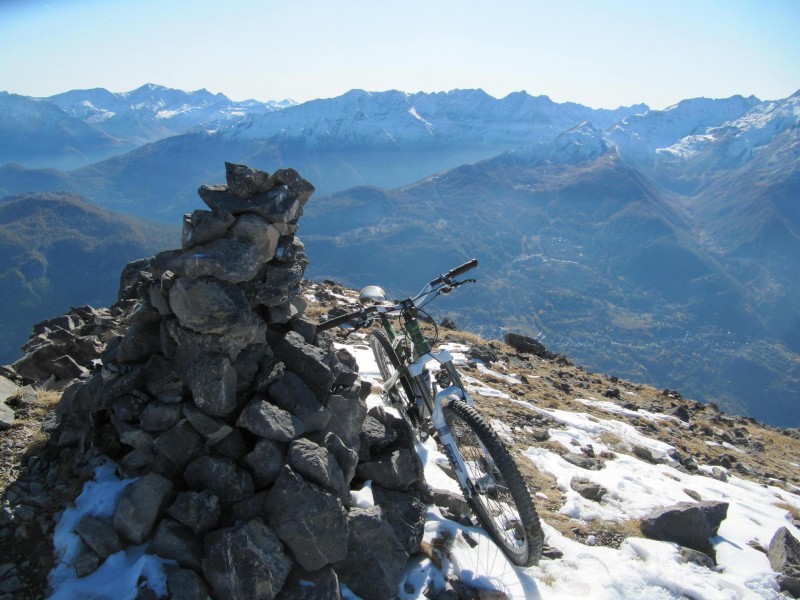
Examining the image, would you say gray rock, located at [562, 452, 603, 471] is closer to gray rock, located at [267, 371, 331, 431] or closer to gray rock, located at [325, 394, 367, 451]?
gray rock, located at [325, 394, 367, 451]

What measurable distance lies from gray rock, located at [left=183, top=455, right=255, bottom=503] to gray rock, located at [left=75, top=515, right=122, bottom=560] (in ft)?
3.26

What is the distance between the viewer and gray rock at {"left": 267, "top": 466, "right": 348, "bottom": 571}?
247 inches

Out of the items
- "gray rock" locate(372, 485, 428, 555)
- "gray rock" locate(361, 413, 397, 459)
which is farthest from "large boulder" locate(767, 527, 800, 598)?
"gray rock" locate(361, 413, 397, 459)

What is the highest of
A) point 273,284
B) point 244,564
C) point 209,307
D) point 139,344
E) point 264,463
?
point 273,284

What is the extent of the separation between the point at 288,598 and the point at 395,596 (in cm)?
147

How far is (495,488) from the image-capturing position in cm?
782

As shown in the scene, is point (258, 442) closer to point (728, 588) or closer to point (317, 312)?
point (728, 588)

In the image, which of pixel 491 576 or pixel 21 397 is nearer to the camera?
pixel 491 576

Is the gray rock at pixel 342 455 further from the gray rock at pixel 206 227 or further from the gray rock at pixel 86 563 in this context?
the gray rock at pixel 206 227

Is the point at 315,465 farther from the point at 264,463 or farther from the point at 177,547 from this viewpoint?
the point at 177,547

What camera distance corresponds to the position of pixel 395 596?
22.1 ft

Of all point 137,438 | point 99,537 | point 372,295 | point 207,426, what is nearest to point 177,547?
point 99,537

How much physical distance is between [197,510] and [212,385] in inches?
62.5

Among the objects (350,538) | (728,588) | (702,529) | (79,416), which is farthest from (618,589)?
(79,416)
